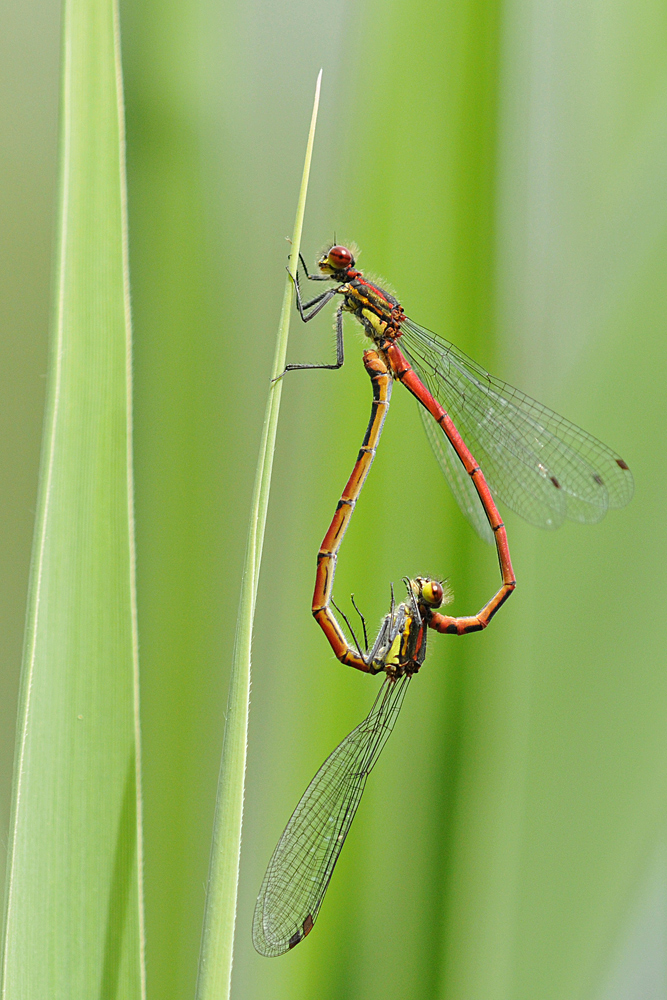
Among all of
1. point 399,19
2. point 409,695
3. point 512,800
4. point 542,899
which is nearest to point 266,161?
point 399,19

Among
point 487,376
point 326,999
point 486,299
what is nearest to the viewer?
point 326,999

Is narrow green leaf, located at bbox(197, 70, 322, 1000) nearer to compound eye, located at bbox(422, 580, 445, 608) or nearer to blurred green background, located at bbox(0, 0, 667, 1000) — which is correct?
blurred green background, located at bbox(0, 0, 667, 1000)

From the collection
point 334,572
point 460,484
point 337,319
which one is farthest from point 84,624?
point 337,319

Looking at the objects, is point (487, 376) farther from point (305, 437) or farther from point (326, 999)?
point (326, 999)

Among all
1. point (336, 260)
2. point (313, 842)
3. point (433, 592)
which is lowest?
point (313, 842)

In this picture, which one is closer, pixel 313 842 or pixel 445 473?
pixel 313 842

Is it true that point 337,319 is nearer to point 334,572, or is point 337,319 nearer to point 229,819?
point 334,572

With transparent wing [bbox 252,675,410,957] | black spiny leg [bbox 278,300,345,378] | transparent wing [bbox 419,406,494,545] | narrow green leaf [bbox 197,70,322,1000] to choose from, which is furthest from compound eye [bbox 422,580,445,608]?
narrow green leaf [bbox 197,70,322,1000]
